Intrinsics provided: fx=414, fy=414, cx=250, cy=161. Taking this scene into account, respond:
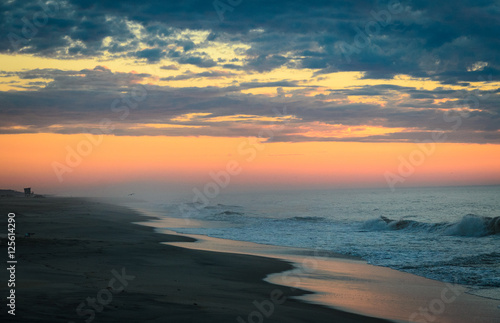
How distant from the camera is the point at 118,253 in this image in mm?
14531

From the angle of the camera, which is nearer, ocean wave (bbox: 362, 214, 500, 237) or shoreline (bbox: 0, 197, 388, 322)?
shoreline (bbox: 0, 197, 388, 322)

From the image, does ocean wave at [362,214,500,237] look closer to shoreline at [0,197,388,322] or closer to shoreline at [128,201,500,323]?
shoreline at [128,201,500,323]

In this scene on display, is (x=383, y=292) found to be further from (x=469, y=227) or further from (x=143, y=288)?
(x=469, y=227)

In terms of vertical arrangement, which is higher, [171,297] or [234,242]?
[234,242]

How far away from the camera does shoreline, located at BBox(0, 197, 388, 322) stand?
6871mm

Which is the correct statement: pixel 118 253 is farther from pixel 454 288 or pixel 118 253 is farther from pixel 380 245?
pixel 380 245

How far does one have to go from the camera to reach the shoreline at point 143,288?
6.87m

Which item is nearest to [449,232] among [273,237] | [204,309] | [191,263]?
[273,237]

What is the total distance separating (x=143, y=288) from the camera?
362 inches

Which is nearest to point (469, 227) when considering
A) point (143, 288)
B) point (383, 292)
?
point (383, 292)

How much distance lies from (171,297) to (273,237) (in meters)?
18.6

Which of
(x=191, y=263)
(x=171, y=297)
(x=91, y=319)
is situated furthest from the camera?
(x=191, y=263)

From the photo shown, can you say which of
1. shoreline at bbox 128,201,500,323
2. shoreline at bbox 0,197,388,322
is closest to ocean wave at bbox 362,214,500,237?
shoreline at bbox 128,201,500,323

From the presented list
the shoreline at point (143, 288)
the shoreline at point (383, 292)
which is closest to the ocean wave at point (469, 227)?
the shoreline at point (383, 292)
